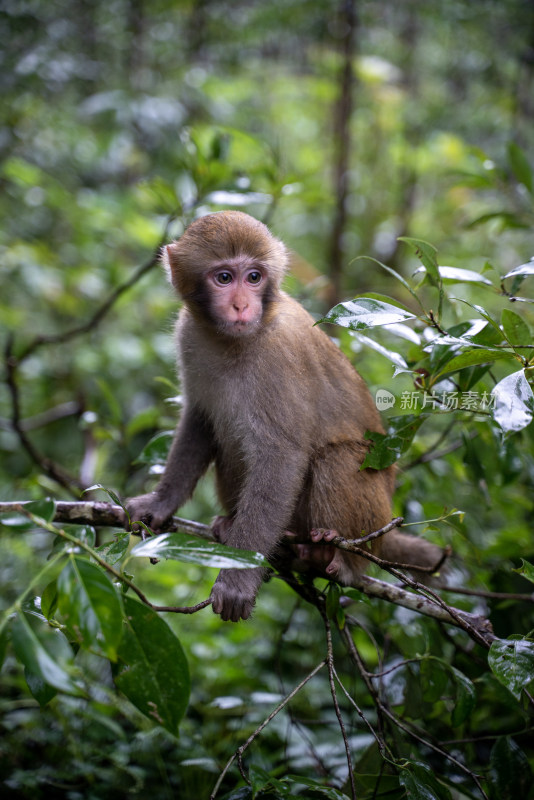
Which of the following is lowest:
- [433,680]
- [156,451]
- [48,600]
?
[433,680]

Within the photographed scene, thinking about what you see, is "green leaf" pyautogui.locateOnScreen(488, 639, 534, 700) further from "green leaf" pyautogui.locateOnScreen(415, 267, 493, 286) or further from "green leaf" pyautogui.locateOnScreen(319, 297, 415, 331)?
"green leaf" pyautogui.locateOnScreen(415, 267, 493, 286)

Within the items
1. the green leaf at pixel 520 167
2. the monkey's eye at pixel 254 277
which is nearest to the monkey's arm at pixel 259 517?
the monkey's eye at pixel 254 277

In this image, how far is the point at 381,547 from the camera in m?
2.97

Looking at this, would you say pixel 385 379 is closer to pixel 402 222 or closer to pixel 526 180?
pixel 526 180

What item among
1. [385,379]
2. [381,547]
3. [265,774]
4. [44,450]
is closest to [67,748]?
[265,774]

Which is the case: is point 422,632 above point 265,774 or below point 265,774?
below

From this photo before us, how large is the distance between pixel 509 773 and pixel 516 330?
1.66 m

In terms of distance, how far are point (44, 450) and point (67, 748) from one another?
3.69 metres

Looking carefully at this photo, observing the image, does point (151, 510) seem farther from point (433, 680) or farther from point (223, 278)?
point (433, 680)

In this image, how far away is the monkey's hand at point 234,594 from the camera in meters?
2.38

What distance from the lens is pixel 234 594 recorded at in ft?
7.86

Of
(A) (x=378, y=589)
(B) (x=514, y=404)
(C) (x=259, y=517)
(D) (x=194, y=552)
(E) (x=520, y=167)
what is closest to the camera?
(D) (x=194, y=552)

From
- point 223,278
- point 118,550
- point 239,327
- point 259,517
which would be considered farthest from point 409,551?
point 118,550

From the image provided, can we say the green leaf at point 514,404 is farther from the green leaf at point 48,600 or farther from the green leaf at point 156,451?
the green leaf at point 156,451
